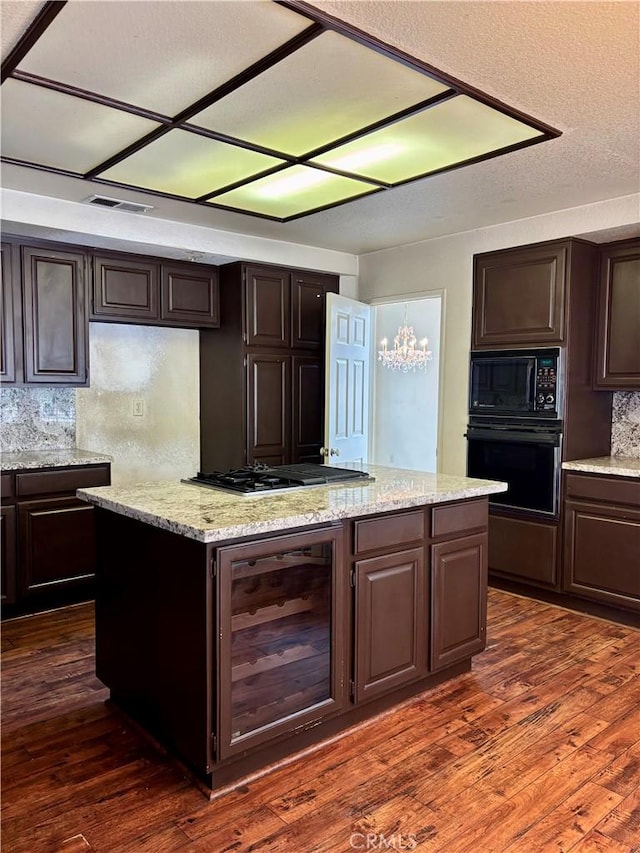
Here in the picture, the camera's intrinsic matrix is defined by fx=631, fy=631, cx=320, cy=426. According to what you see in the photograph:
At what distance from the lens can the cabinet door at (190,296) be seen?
4535mm

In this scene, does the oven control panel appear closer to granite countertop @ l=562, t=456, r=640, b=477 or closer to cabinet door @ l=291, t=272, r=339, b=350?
granite countertop @ l=562, t=456, r=640, b=477

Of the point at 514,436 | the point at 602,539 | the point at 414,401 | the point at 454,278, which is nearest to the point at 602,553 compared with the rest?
the point at 602,539

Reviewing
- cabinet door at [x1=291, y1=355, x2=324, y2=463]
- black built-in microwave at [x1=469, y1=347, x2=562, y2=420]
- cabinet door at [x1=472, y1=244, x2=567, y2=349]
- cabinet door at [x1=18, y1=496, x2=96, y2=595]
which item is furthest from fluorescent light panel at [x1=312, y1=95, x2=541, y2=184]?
cabinet door at [x1=18, y1=496, x2=96, y2=595]

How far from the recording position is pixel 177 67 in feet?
7.07

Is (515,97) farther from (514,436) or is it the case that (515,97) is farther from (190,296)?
(190,296)

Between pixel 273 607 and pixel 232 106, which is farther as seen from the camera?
pixel 232 106

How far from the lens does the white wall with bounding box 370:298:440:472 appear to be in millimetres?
6566

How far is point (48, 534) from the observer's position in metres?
3.74

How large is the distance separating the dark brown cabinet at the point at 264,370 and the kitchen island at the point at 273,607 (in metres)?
2.06

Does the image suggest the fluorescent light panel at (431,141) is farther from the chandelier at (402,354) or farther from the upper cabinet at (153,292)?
the chandelier at (402,354)

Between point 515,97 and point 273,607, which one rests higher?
point 515,97

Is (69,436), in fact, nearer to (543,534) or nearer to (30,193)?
(30,193)

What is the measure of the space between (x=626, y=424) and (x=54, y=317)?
149 inches

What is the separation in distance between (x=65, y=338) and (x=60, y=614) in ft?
5.54
